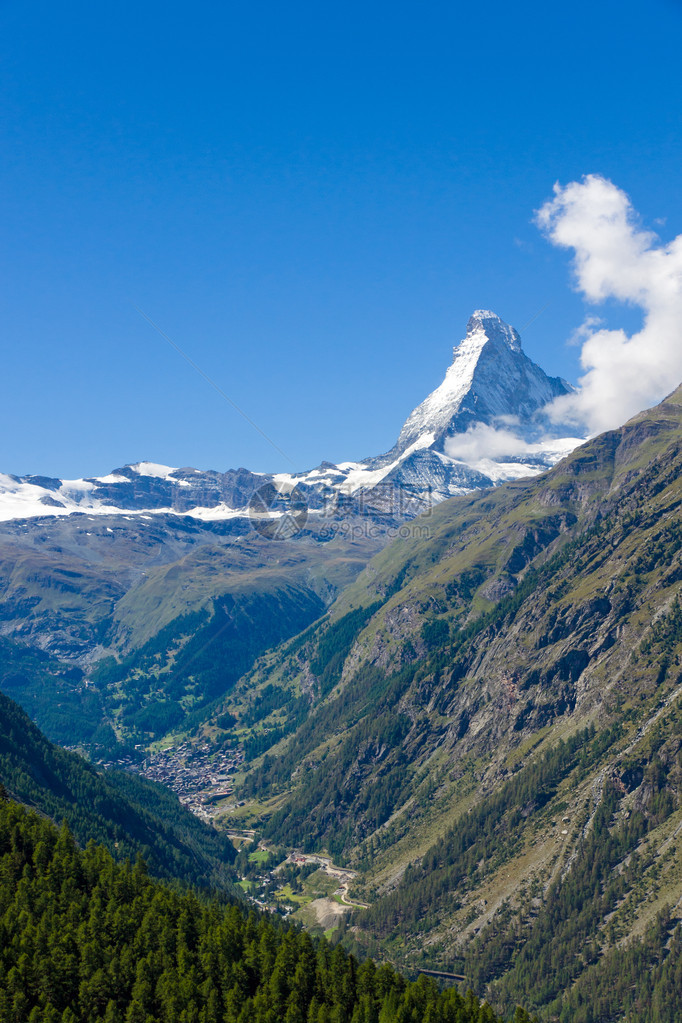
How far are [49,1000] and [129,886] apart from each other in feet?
109

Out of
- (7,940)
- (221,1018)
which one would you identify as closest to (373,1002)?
(221,1018)

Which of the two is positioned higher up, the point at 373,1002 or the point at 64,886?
the point at 64,886

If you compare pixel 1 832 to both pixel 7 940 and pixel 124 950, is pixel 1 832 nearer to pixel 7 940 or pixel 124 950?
pixel 7 940

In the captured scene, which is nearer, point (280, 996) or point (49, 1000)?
point (49, 1000)

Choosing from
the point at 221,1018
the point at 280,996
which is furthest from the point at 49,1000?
the point at 280,996

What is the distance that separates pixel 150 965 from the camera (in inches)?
4919

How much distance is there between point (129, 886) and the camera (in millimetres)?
148875

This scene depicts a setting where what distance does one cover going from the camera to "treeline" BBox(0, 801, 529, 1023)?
118188 mm

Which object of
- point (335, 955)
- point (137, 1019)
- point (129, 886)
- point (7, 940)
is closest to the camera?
point (137, 1019)

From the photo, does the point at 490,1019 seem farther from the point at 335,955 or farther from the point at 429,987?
the point at 335,955

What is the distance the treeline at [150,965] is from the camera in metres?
118

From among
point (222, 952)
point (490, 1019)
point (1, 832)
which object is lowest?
point (490, 1019)

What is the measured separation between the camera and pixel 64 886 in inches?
5591

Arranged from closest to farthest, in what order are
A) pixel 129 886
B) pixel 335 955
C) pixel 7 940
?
pixel 7 940 < pixel 335 955 < pixel 129 886
